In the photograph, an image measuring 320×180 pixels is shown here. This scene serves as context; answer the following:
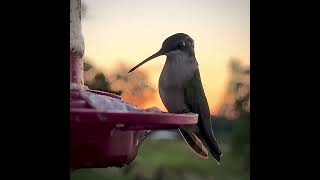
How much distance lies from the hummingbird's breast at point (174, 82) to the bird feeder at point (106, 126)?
328mm

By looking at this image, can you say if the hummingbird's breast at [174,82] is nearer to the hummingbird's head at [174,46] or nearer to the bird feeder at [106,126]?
the hummingbird's head at [174,46]

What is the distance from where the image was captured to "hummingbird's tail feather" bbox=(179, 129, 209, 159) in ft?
5.34

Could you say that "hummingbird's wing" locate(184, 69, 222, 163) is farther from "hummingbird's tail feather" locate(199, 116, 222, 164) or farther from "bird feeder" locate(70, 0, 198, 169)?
"bird feeder" locate(70, 0, 198, 169)

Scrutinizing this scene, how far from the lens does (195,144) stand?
5.41 feet

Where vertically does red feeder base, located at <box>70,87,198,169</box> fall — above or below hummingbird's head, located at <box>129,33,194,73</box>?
below

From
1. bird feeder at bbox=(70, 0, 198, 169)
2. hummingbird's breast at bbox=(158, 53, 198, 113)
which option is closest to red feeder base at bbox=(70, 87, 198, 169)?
bird feeder at bbox=(70, 0, 198, 169)

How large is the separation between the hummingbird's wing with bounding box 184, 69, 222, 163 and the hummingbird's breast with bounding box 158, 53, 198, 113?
2 cm

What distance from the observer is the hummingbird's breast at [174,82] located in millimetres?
1591

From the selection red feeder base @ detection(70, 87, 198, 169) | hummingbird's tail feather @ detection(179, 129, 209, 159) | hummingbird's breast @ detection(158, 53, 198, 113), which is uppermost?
hummingbird's breast @ detection(158, 53, 198, 113)
